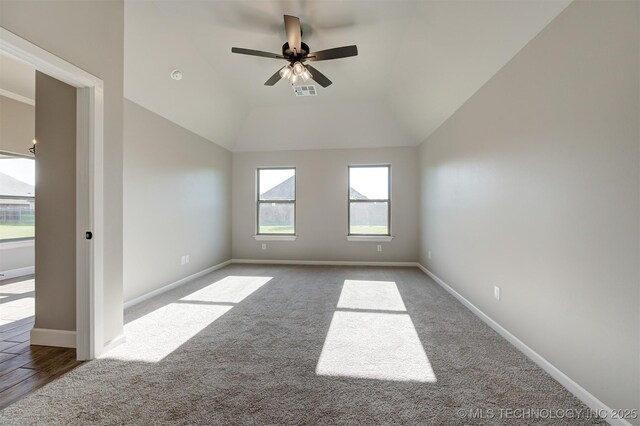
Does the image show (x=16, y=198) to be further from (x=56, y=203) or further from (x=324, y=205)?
(x=324, y=205)

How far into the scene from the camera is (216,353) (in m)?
2.25

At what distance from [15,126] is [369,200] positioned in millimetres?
6349

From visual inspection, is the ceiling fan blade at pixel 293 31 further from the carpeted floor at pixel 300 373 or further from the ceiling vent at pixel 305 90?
the carpeted floor at pixel 300 373

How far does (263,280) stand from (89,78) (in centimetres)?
343

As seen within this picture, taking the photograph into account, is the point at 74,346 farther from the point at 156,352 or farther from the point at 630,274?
the point at 630,274

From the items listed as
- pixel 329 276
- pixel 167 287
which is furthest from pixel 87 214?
pixel 329 276

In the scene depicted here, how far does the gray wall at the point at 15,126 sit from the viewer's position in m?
4.48

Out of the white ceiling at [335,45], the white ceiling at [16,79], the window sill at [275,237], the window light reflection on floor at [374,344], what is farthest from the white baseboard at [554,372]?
the white ceiling at [16,79]

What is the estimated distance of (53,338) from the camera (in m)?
2.34

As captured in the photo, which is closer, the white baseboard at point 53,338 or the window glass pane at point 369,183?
the white baseboard at point 53,338

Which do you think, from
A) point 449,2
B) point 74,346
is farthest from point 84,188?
point 449,2

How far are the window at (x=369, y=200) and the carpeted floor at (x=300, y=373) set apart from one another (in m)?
2.80

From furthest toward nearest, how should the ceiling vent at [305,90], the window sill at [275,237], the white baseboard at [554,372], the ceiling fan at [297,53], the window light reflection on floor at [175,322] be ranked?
1. the window sill at [275,237]
2. the ceiling vent at [305,90]
3. the ceiling fan at [297,53]
4. the window light reflection on floor at [175,322]
5. the white baseboard at [554,372]

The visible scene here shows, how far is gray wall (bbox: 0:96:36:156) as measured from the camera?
176 inches
